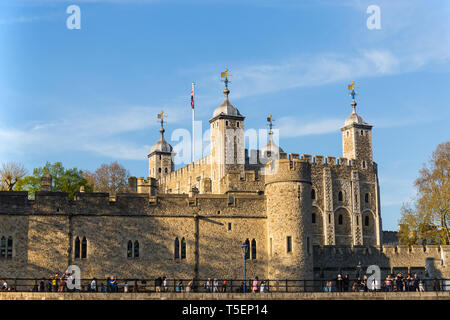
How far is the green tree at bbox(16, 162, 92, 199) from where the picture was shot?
62.8 metres

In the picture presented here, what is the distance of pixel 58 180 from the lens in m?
66.1

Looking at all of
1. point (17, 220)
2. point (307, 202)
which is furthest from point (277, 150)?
point (17, 220)

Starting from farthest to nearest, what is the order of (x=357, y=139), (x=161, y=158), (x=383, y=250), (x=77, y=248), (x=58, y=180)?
(x=161, y=158), (x=357, y=139), (x=58, y=180), (x=383, y=250), (x=77, y=248)

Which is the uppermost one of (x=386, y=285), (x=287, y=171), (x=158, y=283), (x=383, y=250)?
(x=287, y=171)

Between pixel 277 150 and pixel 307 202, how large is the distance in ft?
149

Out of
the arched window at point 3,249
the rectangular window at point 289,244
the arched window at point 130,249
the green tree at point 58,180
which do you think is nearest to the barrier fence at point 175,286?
the arched window at point 3,249

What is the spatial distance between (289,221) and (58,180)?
31.3 m

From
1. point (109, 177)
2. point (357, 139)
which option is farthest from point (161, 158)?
point (357, 139)

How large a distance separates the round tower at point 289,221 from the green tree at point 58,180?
2657 centimetres

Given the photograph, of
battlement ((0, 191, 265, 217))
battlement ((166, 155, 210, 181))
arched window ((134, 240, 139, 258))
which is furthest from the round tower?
battlement ((166, 155, 210, 181))

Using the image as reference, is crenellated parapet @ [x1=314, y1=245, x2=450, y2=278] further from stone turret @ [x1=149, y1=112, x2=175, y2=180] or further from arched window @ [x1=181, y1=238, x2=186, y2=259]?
stone turret @ [x1=149, y1=112, x2=175, y2=180]

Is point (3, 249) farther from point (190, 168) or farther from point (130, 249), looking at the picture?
point (190, 168)

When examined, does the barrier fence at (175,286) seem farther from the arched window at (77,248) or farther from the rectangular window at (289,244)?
the rectangular window at (289,244)
